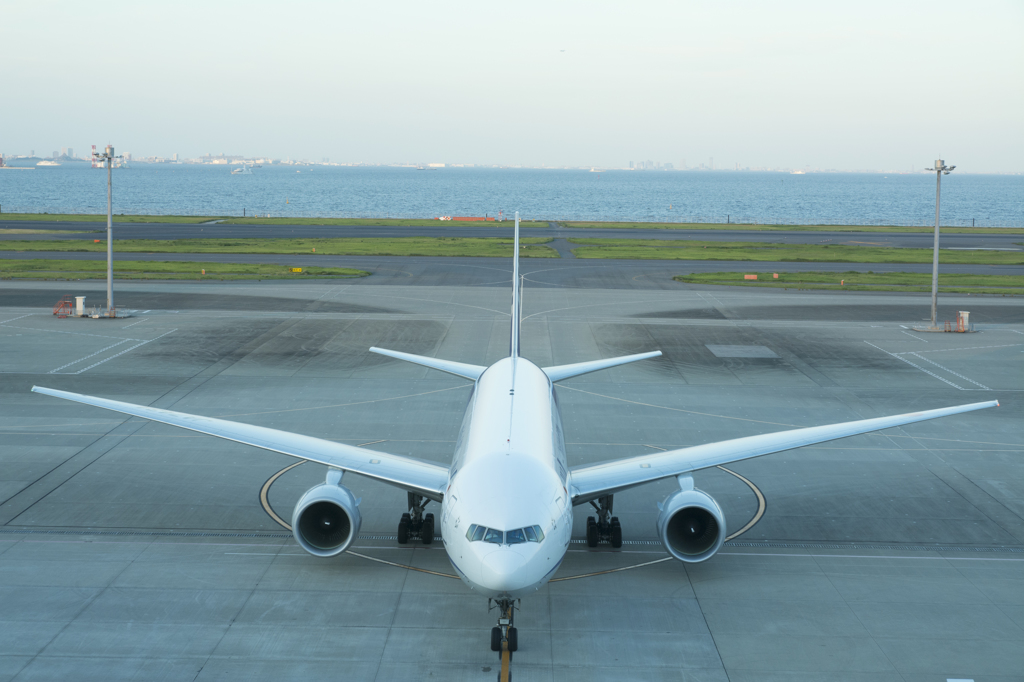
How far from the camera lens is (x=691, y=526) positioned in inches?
741

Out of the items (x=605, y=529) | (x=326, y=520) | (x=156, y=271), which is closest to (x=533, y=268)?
(x=156, y=271)

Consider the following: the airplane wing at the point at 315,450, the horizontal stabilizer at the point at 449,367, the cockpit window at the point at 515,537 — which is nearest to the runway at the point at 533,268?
the horizontal stabilizer at the point at 449,367

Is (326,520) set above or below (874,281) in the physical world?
below

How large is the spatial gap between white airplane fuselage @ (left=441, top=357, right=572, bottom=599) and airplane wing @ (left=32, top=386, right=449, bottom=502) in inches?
45.4

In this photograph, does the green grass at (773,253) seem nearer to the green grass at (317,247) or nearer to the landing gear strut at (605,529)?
the green grass at (317,247)

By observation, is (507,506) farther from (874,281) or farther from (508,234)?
(508,234)

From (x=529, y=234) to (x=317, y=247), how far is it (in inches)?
1177

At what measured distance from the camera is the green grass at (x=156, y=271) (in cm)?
6506

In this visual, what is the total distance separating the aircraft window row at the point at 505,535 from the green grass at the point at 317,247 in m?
69.3

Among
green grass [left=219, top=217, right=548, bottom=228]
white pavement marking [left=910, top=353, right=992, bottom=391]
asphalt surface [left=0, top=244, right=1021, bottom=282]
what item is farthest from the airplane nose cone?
green grass [left=219, top=217, right=548, bottom=228]

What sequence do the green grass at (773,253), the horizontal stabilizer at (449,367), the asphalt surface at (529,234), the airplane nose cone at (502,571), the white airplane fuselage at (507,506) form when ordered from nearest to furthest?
the airplane nose cone at (502,571), the white airplane fuselage at (507,506), the horizontal stabilizer at (449,367), the green grass at (773,253), the asphalt surface at (529,234)

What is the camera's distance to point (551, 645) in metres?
15.8

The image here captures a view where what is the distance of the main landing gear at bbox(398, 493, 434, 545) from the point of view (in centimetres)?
2023

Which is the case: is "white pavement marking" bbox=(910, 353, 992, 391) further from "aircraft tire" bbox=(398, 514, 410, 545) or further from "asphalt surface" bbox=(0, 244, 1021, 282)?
"aircraft tire" bbox=(398, 514, 410, 545)
